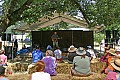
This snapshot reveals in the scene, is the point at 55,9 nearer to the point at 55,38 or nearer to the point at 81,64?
the point at 55,38

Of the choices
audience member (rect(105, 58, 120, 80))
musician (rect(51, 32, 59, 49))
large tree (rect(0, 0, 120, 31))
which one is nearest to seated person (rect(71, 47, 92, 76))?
audience member (rect(105, 58, 120, 80))

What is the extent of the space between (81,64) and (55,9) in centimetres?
954

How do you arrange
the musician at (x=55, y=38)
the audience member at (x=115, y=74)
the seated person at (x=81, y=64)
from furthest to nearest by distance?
the musician at (x=55, y=38) < the seated person at (x=81, y=64) < the audience member at (x=115, y=74)

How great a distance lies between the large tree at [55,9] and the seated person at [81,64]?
849cm

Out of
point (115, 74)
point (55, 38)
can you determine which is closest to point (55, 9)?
point (55, 38)

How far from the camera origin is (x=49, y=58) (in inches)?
389

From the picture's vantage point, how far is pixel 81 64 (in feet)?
28.6

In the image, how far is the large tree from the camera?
663 inches

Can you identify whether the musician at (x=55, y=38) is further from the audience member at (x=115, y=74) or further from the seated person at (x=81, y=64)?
the audience member at (x=115, y=74)

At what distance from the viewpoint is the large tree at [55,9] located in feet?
55.3

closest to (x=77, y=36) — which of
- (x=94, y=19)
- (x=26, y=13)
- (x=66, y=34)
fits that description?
(x=66, y=34)

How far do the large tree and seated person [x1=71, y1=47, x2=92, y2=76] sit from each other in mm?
8491

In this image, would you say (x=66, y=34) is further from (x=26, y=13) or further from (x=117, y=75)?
(x=117, y=75)

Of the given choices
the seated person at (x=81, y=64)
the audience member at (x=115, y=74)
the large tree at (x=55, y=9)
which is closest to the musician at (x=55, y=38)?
the large tree at (x=55, y=9)
